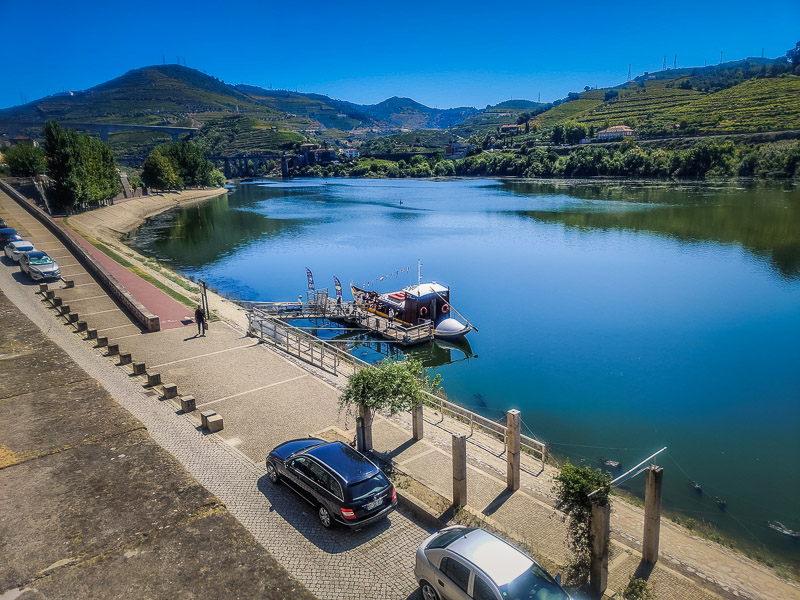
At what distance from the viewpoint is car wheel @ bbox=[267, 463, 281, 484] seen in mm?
12360

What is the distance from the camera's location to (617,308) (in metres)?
36.4

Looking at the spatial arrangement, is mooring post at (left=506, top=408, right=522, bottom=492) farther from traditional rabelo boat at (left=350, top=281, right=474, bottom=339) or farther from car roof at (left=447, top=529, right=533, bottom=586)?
traditional rabelo boat at (left=350, top=281, right=474, bottom=339)

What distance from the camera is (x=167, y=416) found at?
16.0m

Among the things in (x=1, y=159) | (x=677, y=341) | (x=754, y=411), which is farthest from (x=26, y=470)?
(x=1, y=159)

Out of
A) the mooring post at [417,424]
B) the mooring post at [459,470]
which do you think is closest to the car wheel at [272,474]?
the mooring post at [459,470]

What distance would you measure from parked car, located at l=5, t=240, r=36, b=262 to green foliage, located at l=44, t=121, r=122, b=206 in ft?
101

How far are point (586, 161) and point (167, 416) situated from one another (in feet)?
501

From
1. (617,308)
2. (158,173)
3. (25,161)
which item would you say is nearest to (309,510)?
(617,308)

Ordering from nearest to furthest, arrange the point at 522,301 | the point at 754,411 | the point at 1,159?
the point at 754,411 → the point at 522,301 → the point at 1,159

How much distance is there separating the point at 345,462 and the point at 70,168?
68516 millimetres

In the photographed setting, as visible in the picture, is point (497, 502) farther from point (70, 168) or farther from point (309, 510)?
point (70, 168)

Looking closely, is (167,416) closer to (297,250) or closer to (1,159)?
(297,250)

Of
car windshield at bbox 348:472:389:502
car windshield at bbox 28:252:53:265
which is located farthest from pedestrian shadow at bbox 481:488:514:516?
car windshield at bbox 28:252:53:265

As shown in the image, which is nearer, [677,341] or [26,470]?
[26,470]
